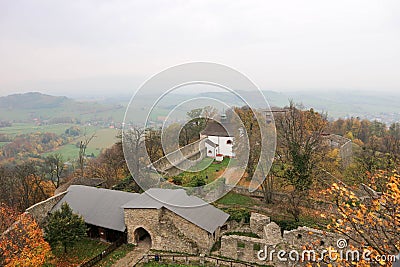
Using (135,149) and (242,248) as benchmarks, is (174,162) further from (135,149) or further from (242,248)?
(242,248)

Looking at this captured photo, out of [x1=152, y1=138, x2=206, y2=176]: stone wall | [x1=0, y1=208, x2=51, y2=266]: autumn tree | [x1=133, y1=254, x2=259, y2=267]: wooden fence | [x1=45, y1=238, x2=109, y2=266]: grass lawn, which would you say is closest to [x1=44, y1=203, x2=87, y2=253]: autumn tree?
[x1=45, y1=238, x2=109, y2=266]: grass lawn

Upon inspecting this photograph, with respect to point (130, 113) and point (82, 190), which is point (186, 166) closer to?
point (130, 113)

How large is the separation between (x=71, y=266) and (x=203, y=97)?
10748mm

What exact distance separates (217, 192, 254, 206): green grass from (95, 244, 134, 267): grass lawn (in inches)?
263

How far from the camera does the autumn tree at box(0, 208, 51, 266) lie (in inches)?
463

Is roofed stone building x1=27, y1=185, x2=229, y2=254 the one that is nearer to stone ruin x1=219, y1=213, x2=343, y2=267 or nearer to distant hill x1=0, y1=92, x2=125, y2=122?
stone ruin x1=219, y1=213, x2=343, y2=267

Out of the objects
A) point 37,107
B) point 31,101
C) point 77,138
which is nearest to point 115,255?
point 77,138

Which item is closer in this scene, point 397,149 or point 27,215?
point 27,215

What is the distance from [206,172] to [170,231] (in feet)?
14.2

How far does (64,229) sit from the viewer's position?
14.0 meters

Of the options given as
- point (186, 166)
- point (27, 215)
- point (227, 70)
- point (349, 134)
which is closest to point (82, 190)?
point (27, 215)

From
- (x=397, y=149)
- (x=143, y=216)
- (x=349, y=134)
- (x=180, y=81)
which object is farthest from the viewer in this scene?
(x=349, y=134)

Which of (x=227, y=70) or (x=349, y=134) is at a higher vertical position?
(x=227, y=70)

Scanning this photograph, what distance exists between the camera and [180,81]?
8828 millimetres
